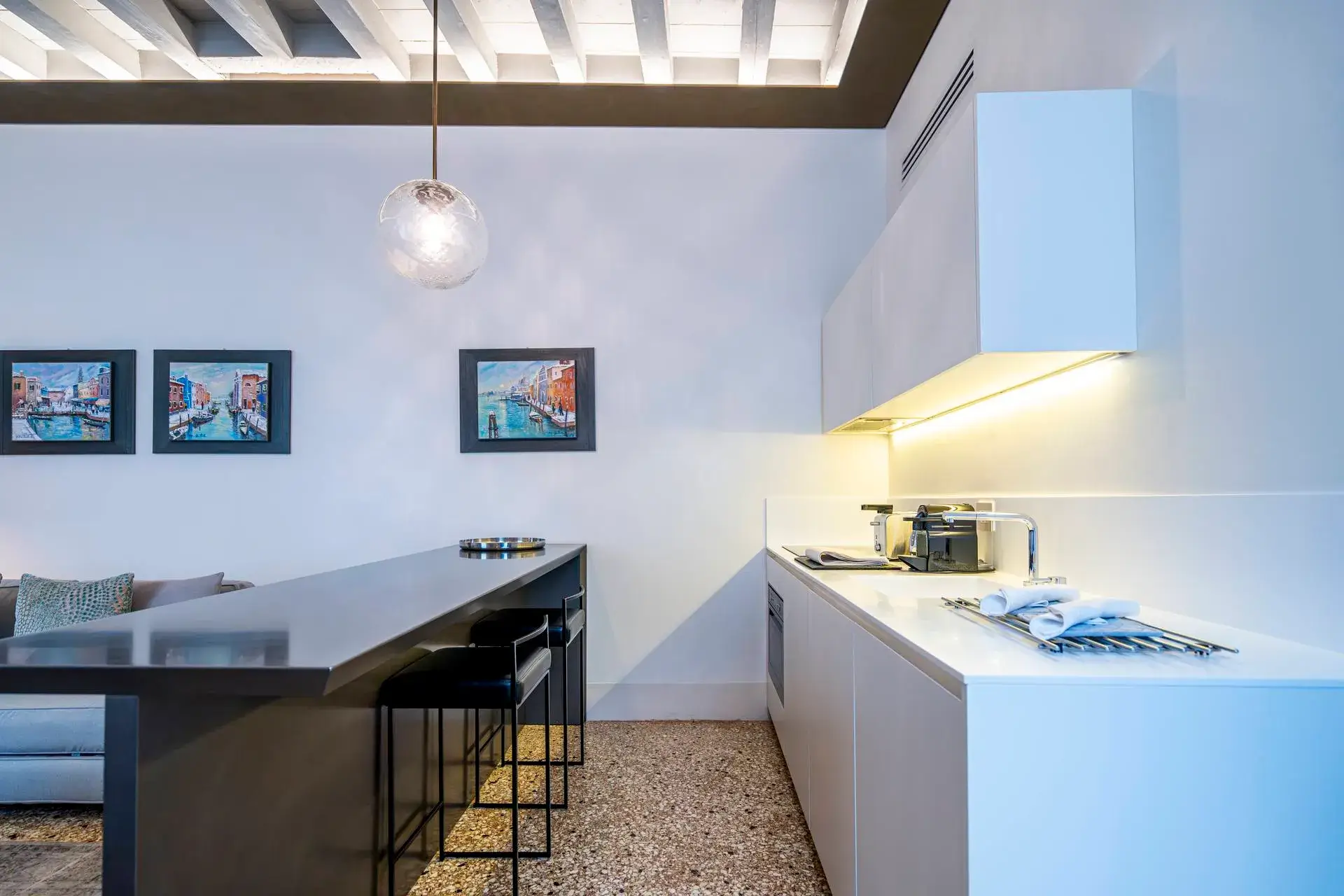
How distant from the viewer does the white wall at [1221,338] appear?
3.63ft

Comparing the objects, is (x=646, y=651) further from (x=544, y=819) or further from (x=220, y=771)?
(x=220, y=771)

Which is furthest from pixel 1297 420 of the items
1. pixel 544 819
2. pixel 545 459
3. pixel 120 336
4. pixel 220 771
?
pixel 120 336

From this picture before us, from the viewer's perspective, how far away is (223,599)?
1.57m

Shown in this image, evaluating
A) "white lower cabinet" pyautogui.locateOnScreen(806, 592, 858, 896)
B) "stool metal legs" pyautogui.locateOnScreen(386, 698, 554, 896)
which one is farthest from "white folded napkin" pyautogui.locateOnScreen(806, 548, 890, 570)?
"stool metal legs" pyautogui.locateOnScreen(386, 698, 554, 896)

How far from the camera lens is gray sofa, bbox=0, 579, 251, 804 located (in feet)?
7.52

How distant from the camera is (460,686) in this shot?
1.72 meters

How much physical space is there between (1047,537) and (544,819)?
6.21 feet

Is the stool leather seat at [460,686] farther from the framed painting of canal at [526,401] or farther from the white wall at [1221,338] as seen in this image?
the framed painting of canal at [526,401]

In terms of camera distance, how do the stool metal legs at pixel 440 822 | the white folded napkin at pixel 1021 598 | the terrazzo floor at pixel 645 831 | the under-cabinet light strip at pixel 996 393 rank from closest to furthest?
1. the white folded napkin at pixel 1021 598
2. the under-cabinet light strip at pixel 996 393
3. the stool metal legs at pixel 440 822
4. the terrazzo floor at pixel 645 831

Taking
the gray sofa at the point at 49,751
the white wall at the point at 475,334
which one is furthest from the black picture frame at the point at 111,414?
the gray sofa at the point at 49,751

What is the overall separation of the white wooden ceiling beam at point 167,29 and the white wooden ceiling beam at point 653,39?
6.68 ft

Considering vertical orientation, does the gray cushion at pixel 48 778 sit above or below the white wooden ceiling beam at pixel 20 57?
below

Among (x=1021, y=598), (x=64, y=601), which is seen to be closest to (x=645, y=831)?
(x=1021, y=598)

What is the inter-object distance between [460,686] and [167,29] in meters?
3.24
